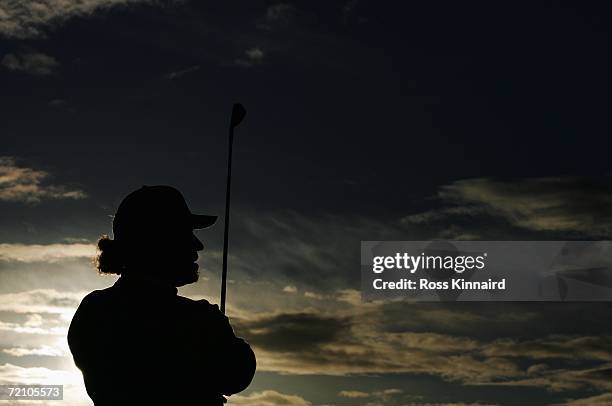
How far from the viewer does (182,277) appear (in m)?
5.44

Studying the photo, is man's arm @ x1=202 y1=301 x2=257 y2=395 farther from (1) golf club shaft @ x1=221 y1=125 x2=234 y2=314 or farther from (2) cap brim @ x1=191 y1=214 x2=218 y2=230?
(1) golf club shaft @ x1=221 y1=125 x2=234 y2=314

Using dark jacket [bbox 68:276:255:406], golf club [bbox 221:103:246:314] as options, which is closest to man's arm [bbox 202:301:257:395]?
dark jacket [bbox 68:276:255:406]

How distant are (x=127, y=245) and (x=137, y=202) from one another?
10.4 inches

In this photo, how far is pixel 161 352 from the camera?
17.5 ft

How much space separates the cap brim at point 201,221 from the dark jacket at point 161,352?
1.39 ft

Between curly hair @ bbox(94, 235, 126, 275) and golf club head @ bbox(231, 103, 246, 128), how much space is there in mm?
2665

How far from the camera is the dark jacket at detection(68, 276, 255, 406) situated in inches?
209

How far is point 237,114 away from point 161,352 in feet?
11.2

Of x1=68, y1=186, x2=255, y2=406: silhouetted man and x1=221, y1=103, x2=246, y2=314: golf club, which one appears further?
x1=221, y1=103, x2=246, y2=314: golf club

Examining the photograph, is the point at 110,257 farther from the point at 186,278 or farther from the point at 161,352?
the point at 161,352

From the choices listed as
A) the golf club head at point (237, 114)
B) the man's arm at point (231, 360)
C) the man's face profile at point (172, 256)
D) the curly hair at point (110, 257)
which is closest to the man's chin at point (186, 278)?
the man's face profile at point (172, 256)

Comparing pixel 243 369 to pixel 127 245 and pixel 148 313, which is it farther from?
pixel 127 245

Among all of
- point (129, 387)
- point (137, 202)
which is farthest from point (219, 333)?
point (137, 202)

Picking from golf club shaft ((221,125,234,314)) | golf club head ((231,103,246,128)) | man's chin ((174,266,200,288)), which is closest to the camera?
man's chin ((174,266,200,288))
